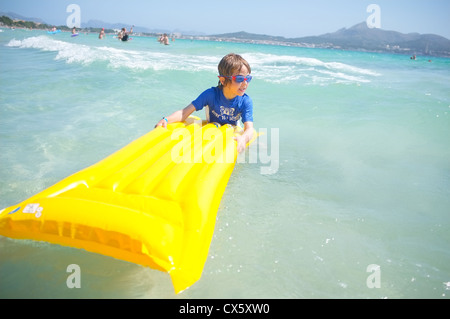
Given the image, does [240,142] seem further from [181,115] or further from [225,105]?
[181,115]

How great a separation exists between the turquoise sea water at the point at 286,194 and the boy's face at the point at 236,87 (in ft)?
2.47

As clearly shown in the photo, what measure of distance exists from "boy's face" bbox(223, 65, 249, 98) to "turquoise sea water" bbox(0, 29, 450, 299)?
2.47 feet

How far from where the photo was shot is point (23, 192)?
2217 mm

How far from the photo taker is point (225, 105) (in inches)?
112

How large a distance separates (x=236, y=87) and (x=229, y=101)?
198 millimetres

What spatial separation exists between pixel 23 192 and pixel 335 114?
4756 mm

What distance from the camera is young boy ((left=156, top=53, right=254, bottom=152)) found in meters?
2.60
